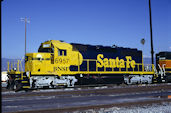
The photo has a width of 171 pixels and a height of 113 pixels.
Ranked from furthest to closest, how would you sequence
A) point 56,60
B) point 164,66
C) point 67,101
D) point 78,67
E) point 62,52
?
point 164,66, point 78,67, point 62,52, point 56,60, point 67,101

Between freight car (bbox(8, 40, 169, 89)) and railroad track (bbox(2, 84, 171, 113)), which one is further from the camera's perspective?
freight car (bbox(8, 40, 169, 89))

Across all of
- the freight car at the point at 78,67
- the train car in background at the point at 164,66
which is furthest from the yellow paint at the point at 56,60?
the train car in background at the point at 164,66

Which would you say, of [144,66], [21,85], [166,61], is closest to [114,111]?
[21,85]

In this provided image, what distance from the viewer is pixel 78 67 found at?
A: 63.1 feet

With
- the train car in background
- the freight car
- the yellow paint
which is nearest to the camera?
the freight car

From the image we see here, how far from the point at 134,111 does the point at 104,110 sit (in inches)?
40.8

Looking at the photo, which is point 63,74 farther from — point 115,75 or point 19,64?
point 115,75

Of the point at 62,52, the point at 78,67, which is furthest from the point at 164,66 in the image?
the point at 62,52

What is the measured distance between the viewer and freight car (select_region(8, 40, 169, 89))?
17112 millimetres

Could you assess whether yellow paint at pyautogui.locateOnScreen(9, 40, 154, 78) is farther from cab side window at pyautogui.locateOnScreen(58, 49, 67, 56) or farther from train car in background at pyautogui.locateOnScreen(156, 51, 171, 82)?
train car in background at pyautogui.locateOnScreen(156, 51, 171, 82)

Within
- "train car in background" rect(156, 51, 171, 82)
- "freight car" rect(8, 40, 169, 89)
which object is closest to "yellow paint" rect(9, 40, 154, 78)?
"freight car" rect(8, 40, 169, 89)

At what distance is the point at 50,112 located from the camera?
7473 millimetres

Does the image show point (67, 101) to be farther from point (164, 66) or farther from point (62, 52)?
point (164, 66)

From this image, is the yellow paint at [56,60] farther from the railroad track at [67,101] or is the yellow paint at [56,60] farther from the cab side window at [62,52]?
the railroad track at [67,101]
